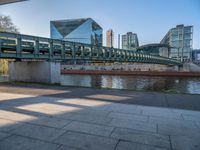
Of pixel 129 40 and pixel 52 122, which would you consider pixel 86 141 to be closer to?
pixel 52 122

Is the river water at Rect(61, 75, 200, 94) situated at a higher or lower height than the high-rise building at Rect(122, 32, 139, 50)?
lower

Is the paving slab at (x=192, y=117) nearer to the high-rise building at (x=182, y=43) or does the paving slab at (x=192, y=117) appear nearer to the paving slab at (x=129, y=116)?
the paving slab at (x=129, y=116)

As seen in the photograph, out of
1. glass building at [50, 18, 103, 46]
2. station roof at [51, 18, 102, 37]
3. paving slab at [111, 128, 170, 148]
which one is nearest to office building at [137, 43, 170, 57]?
glass building at [50, 18, 103, 46]

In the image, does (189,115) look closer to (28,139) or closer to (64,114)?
(64,114)

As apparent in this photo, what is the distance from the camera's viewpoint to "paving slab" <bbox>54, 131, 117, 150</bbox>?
2462 mm

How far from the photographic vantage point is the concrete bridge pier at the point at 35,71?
12.0 m

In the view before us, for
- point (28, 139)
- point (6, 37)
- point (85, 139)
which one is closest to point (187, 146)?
point (85, 139)

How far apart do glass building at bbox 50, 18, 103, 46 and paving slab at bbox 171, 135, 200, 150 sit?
72.8 meters

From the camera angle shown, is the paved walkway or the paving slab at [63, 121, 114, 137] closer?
the paved walkway

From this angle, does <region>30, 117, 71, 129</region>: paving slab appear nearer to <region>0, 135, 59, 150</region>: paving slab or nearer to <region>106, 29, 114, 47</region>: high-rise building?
<region>0, 135, 59, 150</region>: paving slab

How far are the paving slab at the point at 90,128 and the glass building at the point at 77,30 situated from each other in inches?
2840

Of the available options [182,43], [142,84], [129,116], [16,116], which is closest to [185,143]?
[129,116]

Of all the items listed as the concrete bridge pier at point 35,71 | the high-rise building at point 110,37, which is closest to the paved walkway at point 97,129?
the concrete bridge pier at point 35,71

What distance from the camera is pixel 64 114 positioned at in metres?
4.16
